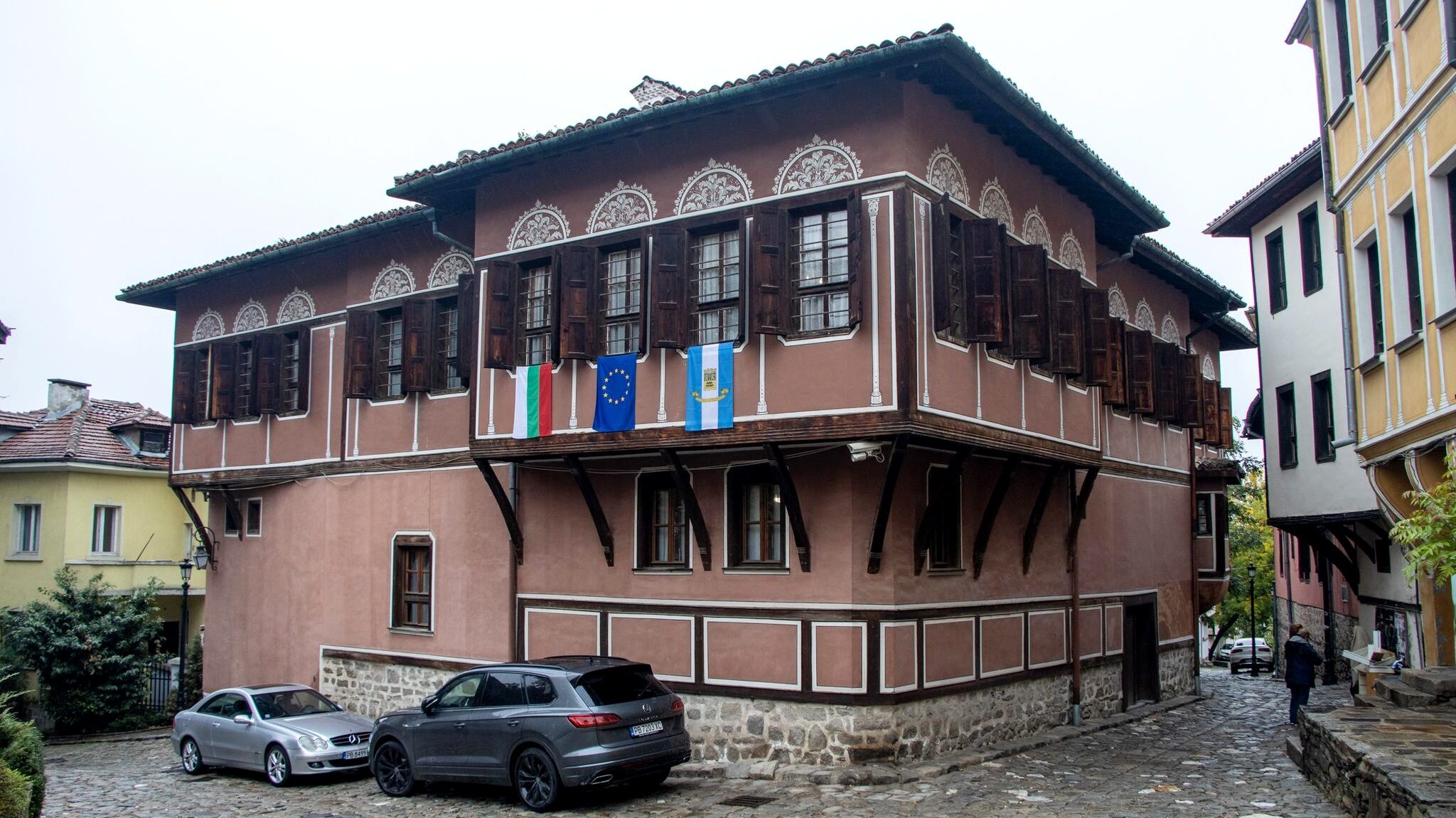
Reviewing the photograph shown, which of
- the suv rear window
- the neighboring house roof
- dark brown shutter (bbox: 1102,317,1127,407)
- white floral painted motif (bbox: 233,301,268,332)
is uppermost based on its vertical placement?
the neighboring house roof

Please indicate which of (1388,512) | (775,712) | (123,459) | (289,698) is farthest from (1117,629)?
(123,459)

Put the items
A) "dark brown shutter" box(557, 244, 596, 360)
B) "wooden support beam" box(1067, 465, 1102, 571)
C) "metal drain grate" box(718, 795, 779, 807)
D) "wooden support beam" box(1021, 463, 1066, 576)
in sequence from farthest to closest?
"wooden support beam" box(1067, 465, 1102, 571) → "wooden support beam" box(1021, 463, 1066, 576) → "dark brown shutter" box(557, 244, 596, 360) → "metal drain grate" box(718, 795, 779, 807)

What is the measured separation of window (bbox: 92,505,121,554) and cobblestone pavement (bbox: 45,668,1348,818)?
1211 cm

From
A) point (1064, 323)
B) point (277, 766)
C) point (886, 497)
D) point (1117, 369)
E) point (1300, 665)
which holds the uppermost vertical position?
point (1064, 323)

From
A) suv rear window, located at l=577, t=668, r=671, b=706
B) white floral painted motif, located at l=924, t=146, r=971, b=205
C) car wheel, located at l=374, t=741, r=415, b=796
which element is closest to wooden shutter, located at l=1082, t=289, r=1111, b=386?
white floral painted motif, located at l=924, t=146, r=971, b=205

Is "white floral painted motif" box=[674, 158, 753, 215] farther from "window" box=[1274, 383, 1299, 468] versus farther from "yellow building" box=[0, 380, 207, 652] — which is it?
"yellow building" box=[0, 380, 207, 652]

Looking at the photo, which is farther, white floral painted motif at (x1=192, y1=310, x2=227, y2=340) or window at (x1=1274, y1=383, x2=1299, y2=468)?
window at (x1=1274, y1=383, x2=1299, y2=468)

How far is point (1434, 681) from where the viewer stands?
1209 centimetres

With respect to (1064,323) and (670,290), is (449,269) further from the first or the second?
(1064,323)

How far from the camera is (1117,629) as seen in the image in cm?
1981

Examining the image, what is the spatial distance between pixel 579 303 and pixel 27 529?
21.0m

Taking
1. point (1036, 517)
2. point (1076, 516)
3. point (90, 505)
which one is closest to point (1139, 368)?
point (1076, 516)

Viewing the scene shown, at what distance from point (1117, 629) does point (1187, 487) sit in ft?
16.8

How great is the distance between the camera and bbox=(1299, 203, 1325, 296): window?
22.0 metres
